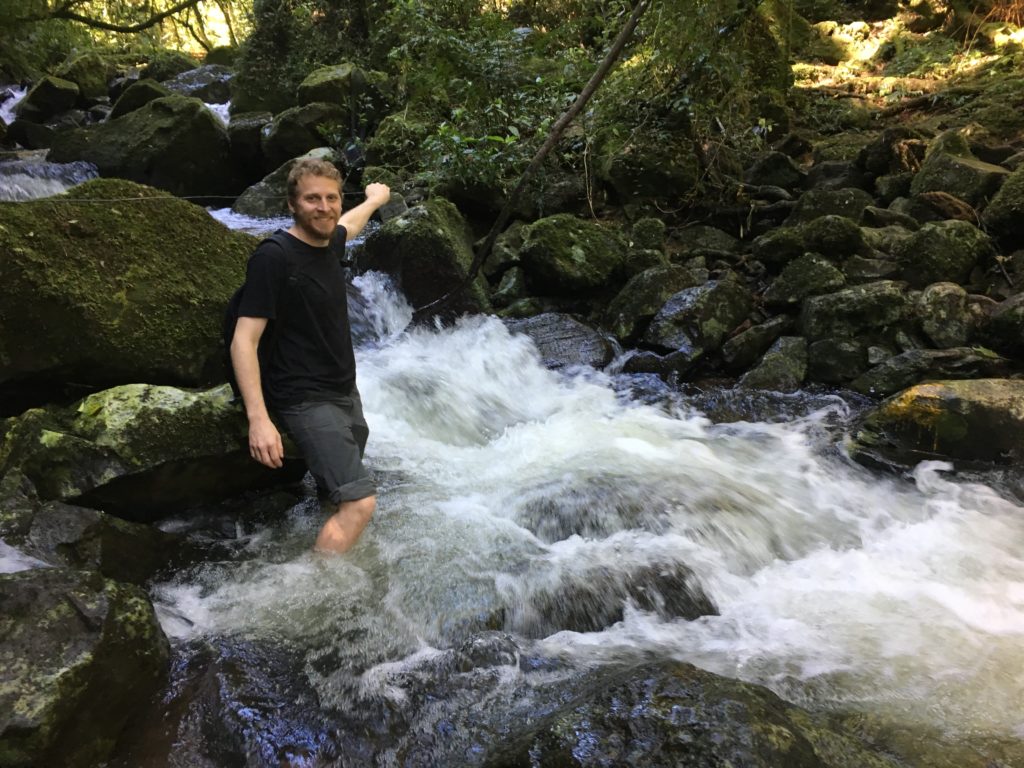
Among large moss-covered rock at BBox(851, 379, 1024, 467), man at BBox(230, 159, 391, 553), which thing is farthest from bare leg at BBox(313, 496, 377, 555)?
large moss-covered rock at BBox(851, 379, 1024, 467)

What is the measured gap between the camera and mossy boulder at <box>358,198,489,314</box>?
24.5 ft

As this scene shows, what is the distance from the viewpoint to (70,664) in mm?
2148

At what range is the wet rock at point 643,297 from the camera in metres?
7.08

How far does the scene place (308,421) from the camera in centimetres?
338

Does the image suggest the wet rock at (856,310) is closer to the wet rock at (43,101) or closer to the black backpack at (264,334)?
the black backpack at (264,334)

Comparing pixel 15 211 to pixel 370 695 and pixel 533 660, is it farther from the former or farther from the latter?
pixel 533 660

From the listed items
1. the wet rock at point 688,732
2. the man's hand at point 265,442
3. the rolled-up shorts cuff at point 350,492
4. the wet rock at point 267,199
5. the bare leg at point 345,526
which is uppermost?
the wet rock at point 267,199

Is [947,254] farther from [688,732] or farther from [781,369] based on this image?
[688,732]

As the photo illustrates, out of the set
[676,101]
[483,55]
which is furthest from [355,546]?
[483,55]

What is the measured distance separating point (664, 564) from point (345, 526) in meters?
1.86

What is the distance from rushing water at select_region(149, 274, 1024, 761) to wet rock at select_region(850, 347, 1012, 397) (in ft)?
1.25

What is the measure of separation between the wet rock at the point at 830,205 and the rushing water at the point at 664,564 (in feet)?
10.8

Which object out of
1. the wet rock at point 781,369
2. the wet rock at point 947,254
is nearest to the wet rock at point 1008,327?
the wet rock at point 947,254

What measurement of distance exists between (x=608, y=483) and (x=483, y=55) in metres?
8.30
